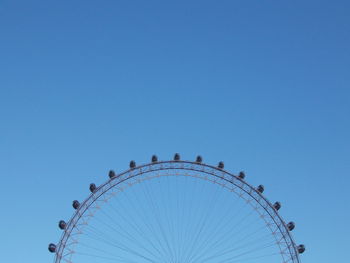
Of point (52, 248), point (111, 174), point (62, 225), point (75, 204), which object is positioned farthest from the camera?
point (111, 174)

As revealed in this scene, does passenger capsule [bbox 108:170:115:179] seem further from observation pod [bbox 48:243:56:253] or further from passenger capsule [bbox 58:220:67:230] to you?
observation pod [bbox 48:243:56:253]

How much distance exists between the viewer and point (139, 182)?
214ft

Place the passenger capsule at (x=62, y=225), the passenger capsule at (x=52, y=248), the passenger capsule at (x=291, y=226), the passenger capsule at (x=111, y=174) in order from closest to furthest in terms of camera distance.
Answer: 1. the passenger capsule at (x=52, y=248)
2. the passenger capsule at (x=62, y=225)
3. the passenger capsule at (x=291, y=226)
4. the passenger capsule at (x=111, y=174)

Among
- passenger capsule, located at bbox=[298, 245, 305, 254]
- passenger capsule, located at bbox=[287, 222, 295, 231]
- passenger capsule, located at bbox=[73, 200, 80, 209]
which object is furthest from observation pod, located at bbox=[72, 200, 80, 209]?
passenger capsule, located at bbox=[298, 245, 305, 254]

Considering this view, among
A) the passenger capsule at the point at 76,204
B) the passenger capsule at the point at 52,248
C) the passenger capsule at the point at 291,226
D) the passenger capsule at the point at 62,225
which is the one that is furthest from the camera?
the passenger capsule at the point at 291,226

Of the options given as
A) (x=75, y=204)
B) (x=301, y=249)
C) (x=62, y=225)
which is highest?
(x=75, y=204)

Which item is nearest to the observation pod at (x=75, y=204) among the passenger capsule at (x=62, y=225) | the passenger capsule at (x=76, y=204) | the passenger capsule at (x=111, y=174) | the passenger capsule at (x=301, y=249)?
the passenger capsule at (x=76, y=204)

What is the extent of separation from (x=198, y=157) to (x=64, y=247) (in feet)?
61.7

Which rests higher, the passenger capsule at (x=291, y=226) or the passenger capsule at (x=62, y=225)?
the passenger capsule at (x=291, y=226)

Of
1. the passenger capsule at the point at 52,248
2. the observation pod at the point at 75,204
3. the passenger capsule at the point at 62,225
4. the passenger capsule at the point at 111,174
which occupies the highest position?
the passenger capsule at the point at 111,174

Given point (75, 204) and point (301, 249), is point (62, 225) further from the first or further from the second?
point (301, 249)

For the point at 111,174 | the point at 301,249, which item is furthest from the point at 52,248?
the point at 301,249

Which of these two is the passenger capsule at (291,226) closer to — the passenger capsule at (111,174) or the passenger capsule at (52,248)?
the passenger capsule at (111,174)

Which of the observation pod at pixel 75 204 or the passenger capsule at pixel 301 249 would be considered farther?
the observation pod at pixel 75 204
